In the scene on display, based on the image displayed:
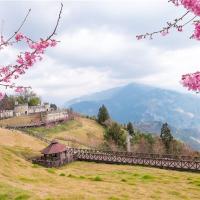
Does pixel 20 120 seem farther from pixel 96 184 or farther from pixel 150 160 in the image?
pixel 96 184

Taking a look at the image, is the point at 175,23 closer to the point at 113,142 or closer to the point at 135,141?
the point at 113,142

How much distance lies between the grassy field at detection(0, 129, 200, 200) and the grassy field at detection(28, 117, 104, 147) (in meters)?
60.5

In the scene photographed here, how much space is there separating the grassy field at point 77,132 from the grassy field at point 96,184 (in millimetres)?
60520

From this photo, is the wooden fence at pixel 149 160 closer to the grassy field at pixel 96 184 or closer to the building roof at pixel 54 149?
the grassy field at pixel 96 184

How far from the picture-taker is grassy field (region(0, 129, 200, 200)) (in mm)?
29953

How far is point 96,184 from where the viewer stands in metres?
39.8

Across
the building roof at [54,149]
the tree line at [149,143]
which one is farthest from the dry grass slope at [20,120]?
the building roof at [54,149]

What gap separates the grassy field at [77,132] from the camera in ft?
393

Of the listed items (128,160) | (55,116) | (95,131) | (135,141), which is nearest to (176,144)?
(135,141)

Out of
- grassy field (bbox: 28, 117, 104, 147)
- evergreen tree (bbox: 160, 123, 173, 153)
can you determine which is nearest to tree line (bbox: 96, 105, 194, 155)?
evergreen tree (bbox: 160, 123, 173, 153)

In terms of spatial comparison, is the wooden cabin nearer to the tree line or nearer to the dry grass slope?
the tree line

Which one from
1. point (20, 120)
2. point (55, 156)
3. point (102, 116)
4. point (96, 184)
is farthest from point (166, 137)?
point (96, 184)

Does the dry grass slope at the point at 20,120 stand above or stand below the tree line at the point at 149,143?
above

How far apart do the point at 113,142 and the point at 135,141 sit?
11.4 m
